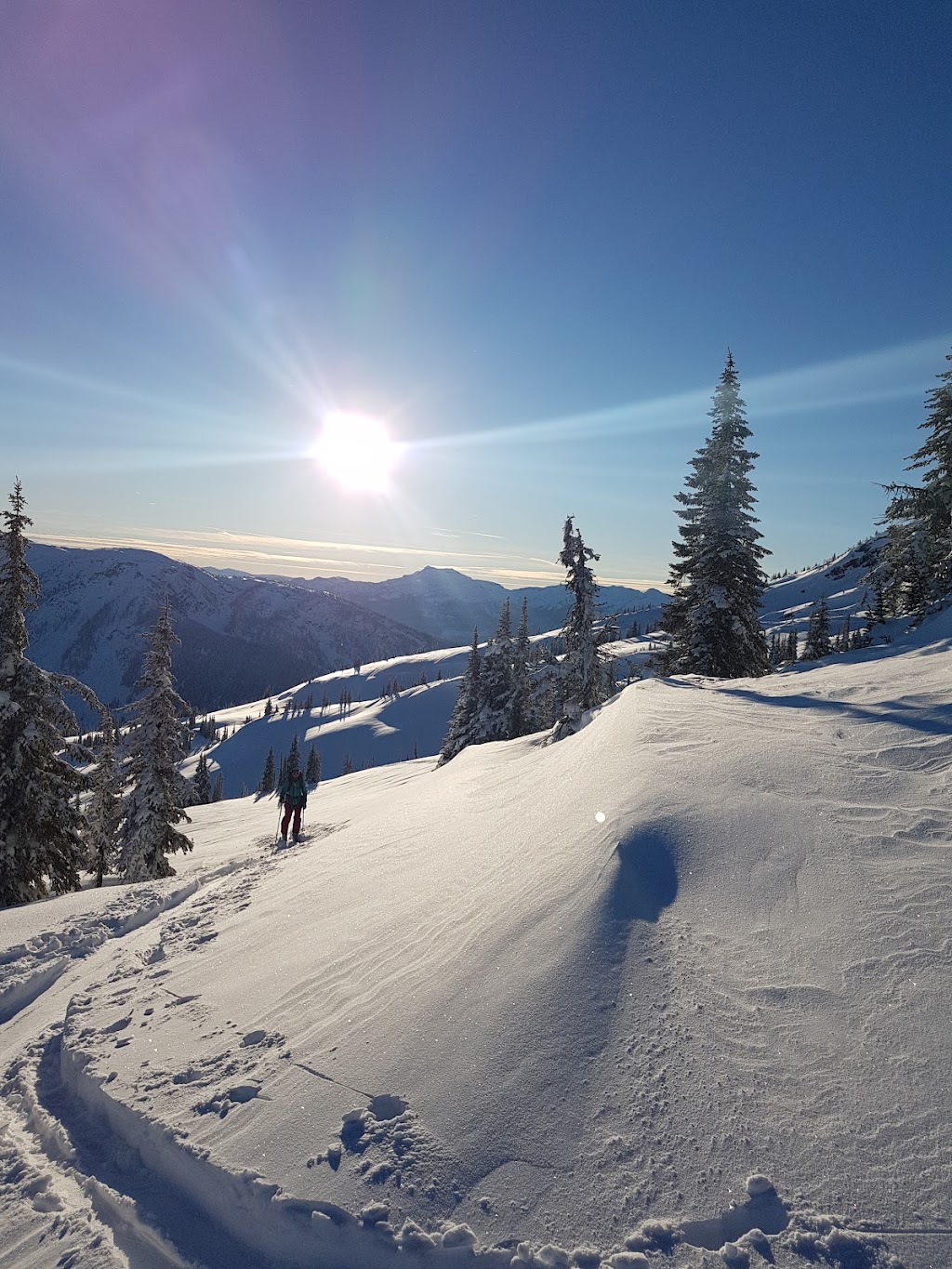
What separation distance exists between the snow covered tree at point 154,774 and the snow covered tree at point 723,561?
20.7m

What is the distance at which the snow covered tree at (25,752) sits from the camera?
48.3ft

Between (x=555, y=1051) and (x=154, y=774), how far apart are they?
20788 millimetres

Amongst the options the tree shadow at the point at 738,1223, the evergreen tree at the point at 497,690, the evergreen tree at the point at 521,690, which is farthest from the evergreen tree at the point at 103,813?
the tree shadow at the point at 738,1223

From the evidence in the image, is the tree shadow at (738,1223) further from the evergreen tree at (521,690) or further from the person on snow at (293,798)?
the evergreen tree at (521,690)

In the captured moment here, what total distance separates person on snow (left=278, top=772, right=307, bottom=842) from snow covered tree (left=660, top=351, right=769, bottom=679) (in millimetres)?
16808

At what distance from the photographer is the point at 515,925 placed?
5.54 meters

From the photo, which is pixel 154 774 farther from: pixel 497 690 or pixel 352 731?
pixel 352 731

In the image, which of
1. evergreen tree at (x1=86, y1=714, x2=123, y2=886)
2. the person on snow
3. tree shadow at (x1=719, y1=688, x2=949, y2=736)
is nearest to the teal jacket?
the person on snow

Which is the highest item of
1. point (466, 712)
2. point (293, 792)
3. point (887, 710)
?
point (887, 710)

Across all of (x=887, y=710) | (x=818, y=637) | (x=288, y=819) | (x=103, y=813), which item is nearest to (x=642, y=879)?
(x=887, y=710)

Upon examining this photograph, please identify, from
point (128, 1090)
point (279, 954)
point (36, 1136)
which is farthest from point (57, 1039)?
point (279, 954)

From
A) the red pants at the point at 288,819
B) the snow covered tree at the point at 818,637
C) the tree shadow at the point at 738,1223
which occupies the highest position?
the snow covered tree at the point at 818,637

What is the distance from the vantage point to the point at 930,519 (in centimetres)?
2314

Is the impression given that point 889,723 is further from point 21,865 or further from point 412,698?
point 412,698
